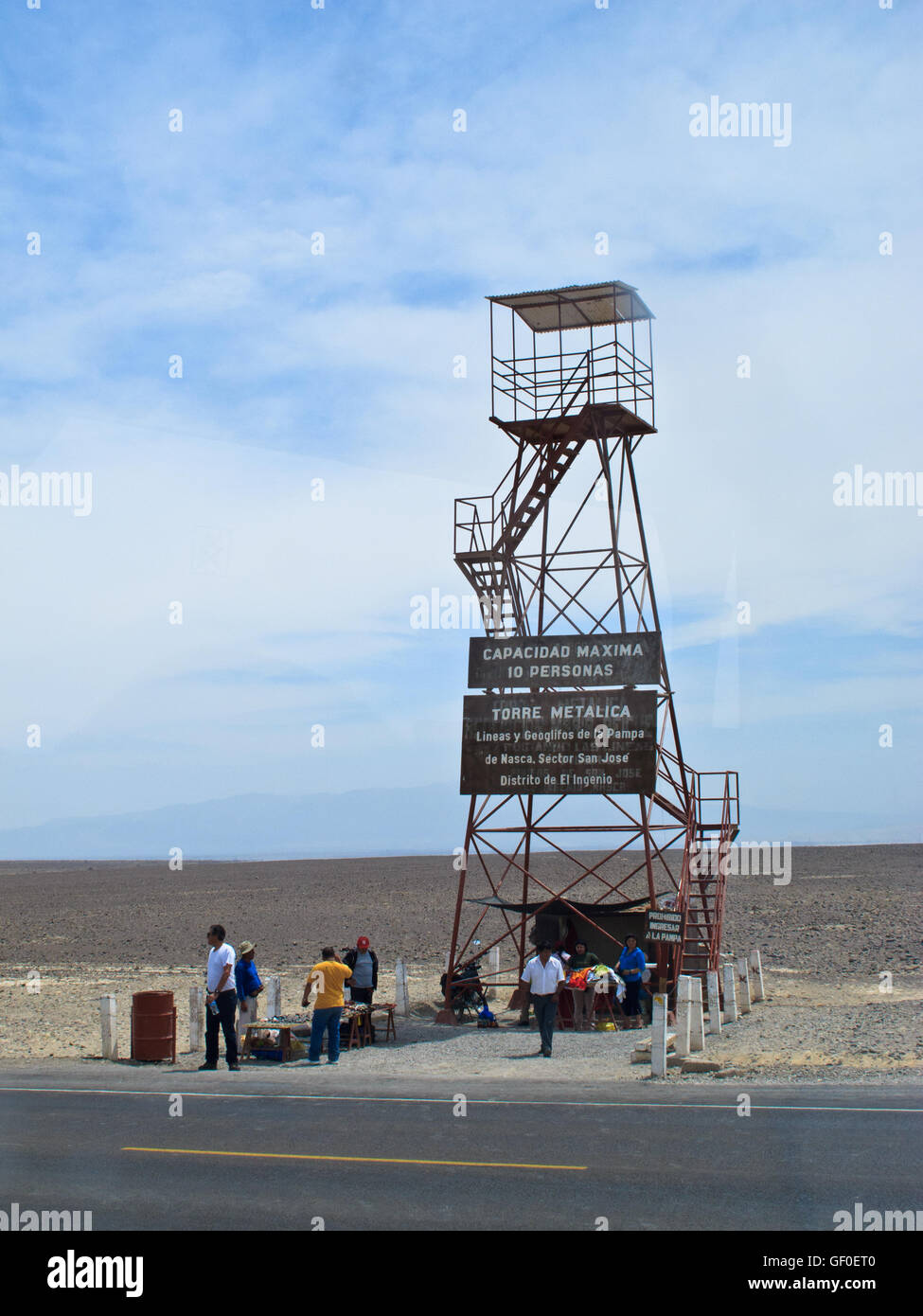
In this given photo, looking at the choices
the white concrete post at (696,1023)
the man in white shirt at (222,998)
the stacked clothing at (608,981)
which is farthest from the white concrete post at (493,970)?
the man in white shirt at (222,998)

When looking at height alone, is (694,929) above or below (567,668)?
below

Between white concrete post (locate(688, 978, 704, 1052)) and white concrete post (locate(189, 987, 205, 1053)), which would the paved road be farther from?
white concrete post (locate(189, 987, 205, 1053))

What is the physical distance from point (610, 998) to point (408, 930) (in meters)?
27.6

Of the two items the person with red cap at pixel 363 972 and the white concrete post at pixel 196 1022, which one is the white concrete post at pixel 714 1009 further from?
the white concrete post at pixel 196 1022

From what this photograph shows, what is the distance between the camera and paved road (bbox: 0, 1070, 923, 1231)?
31.9ft

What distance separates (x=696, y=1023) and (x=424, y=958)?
69.4ft

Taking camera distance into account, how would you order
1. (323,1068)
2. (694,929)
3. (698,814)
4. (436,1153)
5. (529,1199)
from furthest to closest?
1. (694,929)
2. (698,814)
3. (323,1068)
4. (436,1153)
5. (529,1199)

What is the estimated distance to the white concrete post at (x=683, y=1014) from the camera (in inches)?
702

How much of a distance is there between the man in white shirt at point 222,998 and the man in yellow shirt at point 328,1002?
1.08m

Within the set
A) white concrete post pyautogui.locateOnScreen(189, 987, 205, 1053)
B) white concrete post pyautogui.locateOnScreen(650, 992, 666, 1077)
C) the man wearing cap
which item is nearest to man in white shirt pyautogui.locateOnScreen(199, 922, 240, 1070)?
the man wearing cap

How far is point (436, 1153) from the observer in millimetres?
11875

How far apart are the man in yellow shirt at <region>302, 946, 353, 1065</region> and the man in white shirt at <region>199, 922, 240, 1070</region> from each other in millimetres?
1082
